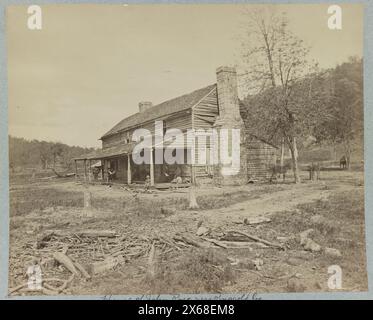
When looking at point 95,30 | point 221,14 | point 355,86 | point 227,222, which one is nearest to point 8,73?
point 95,30

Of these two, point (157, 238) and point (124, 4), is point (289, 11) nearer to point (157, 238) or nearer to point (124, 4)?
point (124, 4)

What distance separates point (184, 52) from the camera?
303 inches

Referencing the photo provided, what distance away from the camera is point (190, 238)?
24.5ft

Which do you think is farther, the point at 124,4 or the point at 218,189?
the point at 218,189

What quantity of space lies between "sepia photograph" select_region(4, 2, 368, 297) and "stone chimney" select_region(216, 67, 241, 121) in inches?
1.4

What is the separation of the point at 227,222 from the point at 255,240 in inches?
25.4

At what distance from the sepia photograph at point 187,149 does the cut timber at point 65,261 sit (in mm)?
48

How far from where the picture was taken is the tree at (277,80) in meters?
7.67

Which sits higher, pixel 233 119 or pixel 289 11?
pixel 289 11

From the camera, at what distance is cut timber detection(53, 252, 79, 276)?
7199mm

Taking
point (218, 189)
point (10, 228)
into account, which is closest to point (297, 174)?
point (218, 189)

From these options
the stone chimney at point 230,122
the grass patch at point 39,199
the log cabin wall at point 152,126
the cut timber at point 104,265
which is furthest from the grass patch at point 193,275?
the log cabin wall at point 152,126

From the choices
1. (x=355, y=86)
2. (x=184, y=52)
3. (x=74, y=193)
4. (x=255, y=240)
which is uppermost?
(x=184, y=52)

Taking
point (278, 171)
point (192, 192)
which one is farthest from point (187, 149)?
point (278, 171)
